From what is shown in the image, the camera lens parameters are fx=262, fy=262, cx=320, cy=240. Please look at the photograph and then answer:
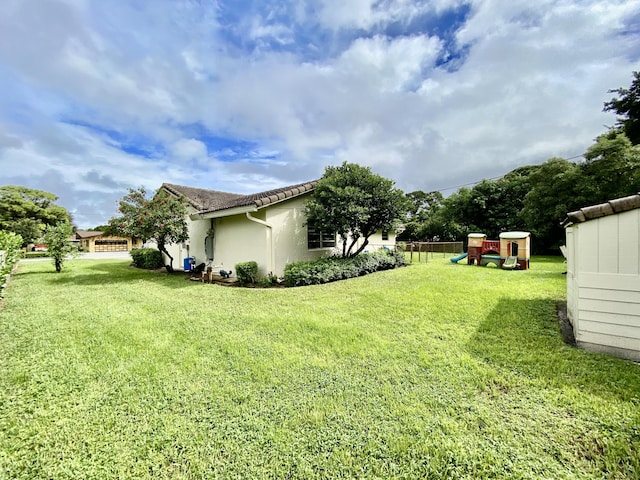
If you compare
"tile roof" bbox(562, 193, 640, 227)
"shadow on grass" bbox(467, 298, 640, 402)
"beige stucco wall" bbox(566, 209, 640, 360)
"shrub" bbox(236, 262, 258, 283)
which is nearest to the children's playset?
"shadow on grass" bbox(467, 298, 640, 402)

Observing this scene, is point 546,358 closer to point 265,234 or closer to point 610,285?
point 610,285

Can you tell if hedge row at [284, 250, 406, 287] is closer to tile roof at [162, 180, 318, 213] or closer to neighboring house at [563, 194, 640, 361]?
tile roof at [162, 180, 318, 213]

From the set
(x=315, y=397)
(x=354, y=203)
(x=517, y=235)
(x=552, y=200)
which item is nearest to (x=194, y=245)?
(x=354, y=203)

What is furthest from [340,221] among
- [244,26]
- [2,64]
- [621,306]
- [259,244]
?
[2,64]

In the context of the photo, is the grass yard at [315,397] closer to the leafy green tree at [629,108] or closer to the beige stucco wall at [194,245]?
the beige stucco wall at [194,245]

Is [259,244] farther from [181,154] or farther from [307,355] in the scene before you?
[181,154]

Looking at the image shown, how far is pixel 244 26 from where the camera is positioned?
29.5 ft

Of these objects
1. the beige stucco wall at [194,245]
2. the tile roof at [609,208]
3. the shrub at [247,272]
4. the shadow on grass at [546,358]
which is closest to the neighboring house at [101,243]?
the beige stucco wall at [194,245]

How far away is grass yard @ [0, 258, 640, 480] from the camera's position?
2082mm

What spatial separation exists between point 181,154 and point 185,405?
2156 cm

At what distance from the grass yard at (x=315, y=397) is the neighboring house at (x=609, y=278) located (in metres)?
0.41

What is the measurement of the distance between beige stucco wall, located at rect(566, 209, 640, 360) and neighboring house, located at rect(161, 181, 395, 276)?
750 centimetres

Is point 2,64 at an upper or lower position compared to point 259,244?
upper

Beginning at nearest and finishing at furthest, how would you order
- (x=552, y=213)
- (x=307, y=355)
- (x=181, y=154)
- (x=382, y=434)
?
(x=382, y=434), (x=307, y=355), (x=552, y=213), (x=181, y=154)
